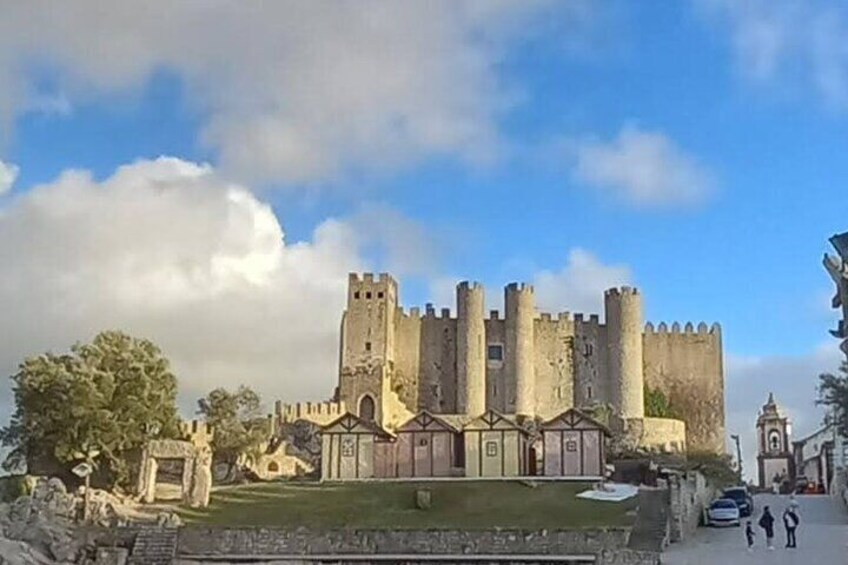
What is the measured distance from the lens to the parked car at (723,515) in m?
49.4

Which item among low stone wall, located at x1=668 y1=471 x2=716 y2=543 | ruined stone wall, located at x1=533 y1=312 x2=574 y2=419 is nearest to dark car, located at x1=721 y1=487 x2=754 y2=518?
low stone wall, located at x1=668 y1=471 x2=716 y2=543

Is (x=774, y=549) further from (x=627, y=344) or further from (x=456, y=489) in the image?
(x=627, y=344)

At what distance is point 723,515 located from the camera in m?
49.7

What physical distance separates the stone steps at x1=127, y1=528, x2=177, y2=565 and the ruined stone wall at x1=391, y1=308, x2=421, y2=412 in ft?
148

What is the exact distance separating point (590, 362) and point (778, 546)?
161 ft

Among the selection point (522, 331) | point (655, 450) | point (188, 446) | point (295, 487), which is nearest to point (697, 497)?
point (295, 487)

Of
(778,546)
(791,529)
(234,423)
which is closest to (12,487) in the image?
(234,423)

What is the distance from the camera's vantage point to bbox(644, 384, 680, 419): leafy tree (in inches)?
3605

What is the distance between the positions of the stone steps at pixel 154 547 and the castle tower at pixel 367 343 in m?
40.0

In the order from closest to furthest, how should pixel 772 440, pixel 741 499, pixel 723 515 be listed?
pixel 723 515 → pixel 741 499 → pixel 772 440

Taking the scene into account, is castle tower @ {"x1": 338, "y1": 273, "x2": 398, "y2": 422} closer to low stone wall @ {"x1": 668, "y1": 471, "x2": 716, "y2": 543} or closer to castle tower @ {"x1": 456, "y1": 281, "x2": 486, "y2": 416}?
castle tower @ {"x1": 456, "y1": 281, "x2": 486, "y2": 416}

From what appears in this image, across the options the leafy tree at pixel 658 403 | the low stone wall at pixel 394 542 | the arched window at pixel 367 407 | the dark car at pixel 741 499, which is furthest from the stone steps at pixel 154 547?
the leafy tree at pixel 658 403

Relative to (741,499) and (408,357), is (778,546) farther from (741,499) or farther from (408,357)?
(408,357)

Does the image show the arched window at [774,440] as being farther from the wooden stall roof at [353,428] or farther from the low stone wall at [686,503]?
the wooden stall roof at [353,428]
